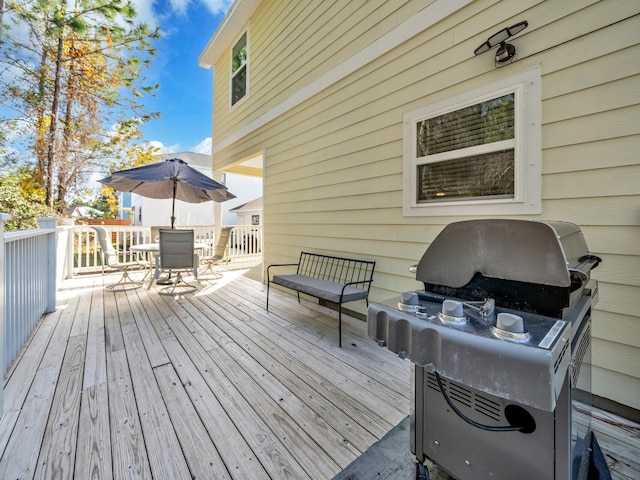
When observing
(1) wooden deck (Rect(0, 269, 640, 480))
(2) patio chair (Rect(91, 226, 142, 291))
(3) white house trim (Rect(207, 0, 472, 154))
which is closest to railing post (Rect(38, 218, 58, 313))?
(1) wooden deck (Rect(0, 269, 640, 480))

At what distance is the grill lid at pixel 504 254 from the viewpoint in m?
0.90

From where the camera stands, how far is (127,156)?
30.5ft

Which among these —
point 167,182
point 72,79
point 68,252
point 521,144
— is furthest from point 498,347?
point 72,79

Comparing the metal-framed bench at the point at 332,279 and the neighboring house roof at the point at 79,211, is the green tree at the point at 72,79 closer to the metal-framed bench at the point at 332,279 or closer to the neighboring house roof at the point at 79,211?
the neighboring house roof at the point at 79,211

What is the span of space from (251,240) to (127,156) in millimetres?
5226

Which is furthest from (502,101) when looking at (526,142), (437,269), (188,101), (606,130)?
(188,101)

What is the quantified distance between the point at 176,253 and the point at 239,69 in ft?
15.0

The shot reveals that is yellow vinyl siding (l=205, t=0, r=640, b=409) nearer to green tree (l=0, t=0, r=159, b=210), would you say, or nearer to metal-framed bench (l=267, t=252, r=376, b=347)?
metal-framed bench (l=267, t=252, r=376, b=347)

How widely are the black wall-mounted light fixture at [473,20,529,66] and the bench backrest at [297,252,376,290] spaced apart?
221 cm

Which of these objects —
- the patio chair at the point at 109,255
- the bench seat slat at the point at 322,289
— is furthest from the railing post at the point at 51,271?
the bench seat slat at the point at 322,289

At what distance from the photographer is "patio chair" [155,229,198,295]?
15.4 feet

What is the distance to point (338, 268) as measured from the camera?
12.7 ft

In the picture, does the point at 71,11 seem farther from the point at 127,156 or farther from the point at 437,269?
the point at 437,269

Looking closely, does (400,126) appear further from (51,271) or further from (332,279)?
(51,271)
